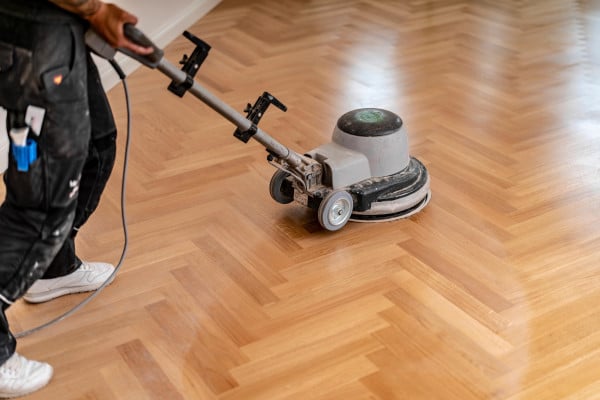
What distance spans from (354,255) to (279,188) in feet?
1.06

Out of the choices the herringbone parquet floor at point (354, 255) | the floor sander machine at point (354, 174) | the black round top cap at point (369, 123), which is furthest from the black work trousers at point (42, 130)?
the black round top cap at point (369, 123)

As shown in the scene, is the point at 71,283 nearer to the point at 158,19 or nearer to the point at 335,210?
the point at 335,210

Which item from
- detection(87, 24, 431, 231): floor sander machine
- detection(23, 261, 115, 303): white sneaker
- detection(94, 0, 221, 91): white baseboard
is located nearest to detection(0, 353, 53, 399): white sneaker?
detection(23, 261, 115, 303): white sneaker

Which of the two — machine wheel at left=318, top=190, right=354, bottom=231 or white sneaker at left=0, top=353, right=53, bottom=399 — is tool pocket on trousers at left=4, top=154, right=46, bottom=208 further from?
machine wheel at left=318, top=190, right=354, bottom=231

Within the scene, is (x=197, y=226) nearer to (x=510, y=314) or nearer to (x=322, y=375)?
(x=322, y=375)

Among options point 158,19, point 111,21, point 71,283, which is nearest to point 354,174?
point 71,283

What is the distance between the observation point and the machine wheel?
2283 mm

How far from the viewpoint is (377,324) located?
1.98 metres

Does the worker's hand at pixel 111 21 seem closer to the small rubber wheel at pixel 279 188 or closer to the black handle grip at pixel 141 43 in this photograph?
the black handle grip at pixel 141 43

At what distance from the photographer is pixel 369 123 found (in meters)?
2.39

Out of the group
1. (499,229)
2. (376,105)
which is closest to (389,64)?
(376,105)

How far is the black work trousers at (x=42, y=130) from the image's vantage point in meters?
1.57

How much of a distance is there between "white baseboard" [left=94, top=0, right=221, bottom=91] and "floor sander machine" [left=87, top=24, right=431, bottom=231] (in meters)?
1.18

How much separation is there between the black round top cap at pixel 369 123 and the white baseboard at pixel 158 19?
135 centimetres
